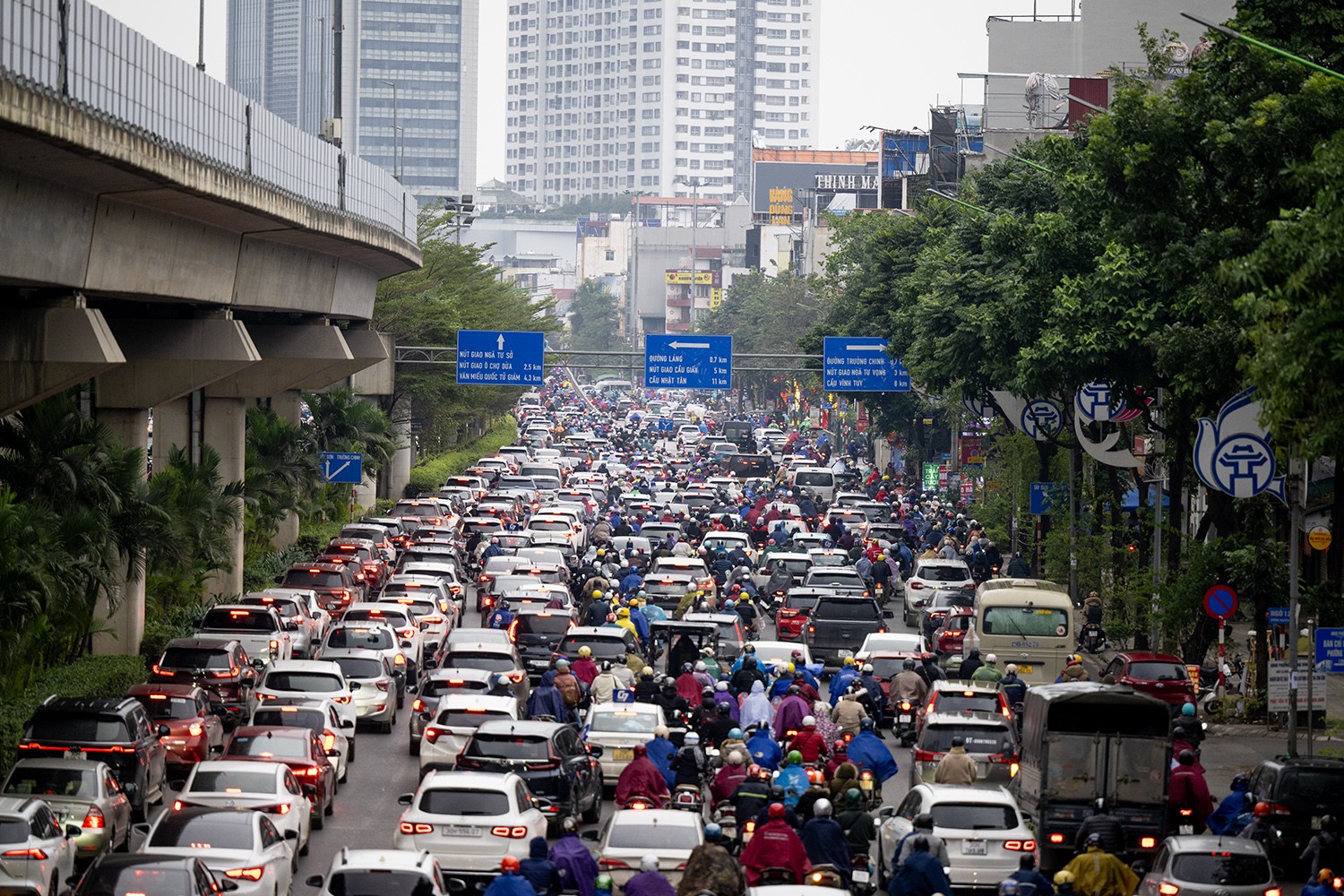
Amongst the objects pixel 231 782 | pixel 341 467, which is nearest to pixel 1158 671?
pixel 231 782

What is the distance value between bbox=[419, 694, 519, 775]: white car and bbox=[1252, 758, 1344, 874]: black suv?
26.7 feet

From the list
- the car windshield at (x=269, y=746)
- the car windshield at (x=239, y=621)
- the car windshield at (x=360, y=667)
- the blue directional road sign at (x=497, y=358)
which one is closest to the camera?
the car windshield at (x=269, y=746)

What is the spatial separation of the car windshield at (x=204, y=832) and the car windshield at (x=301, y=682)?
8697 mm

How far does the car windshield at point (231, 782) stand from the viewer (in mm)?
19188

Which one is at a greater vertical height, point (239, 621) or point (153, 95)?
point (153, 95)

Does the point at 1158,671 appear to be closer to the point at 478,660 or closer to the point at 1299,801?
the point at 1299,801

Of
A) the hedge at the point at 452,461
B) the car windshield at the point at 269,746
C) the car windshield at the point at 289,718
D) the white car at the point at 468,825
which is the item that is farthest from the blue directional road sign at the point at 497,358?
the white car at the point at 468,825

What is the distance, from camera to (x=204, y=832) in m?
16.8

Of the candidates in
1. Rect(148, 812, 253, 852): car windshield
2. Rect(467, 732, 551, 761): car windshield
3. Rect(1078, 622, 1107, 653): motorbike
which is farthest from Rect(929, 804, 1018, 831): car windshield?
Rect(1078, 622, 1107, 653): motorbike

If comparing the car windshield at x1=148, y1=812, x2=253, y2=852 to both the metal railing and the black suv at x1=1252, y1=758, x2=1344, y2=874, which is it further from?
the black suv at x1=1252, y1=758, x2=1344, y2=874

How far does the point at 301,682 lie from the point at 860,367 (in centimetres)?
4277

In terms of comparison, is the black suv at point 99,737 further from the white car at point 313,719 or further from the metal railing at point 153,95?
the metal railing at point 153,95

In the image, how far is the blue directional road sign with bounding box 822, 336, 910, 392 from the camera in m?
66.2

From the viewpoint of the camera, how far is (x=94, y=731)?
69.7ft
